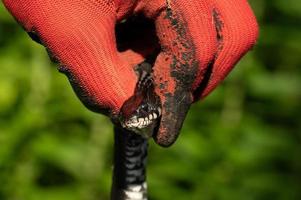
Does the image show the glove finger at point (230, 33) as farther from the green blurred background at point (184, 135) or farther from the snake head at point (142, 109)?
the green blurred background at point (184, 135)

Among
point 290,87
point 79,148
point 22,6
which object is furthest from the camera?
point 290,87

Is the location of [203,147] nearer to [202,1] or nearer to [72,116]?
[72,116]

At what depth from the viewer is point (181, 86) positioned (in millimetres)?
457

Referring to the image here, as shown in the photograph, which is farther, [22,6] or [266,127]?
[266,127]

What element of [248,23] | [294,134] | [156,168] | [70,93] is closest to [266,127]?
[294,134]

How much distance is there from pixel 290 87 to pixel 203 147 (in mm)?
174

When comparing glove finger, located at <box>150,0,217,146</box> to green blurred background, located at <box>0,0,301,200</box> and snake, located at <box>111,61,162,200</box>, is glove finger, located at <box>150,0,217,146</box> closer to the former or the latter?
snake, located at <box>111,61,162,200</box>

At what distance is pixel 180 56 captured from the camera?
45 cm

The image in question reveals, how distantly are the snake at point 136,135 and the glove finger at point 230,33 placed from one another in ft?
0.12

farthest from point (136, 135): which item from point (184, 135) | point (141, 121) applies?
point (184, 135)

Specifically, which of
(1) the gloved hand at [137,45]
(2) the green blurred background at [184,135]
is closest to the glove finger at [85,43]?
(1) the gloved hand at [137,45]

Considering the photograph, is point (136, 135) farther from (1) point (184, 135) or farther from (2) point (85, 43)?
(1) point (184, 135)

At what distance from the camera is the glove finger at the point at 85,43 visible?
16.9 inches

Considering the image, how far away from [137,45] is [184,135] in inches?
30.8
